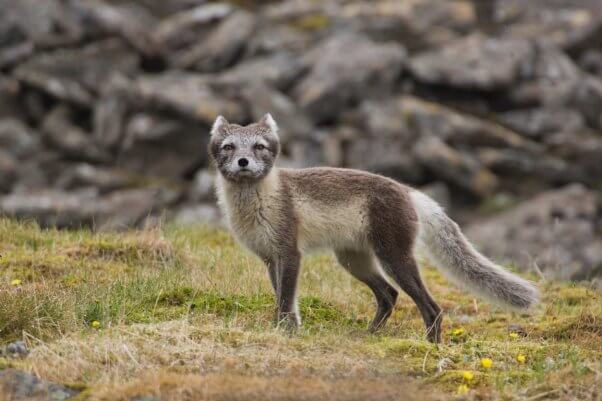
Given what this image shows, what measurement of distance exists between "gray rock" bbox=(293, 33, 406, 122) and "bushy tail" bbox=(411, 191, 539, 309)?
757 inches

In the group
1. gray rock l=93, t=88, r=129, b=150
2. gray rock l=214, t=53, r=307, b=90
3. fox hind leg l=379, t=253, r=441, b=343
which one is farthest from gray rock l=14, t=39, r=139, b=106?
fox hind leg l=379, t=253, r=441, b=343

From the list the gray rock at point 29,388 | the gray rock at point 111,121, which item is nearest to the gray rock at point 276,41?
the gray rock at point 111,121

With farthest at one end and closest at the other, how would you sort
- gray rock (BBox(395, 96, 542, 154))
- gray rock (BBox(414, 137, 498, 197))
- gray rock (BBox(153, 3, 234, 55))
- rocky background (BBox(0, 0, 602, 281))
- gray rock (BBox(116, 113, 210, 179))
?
1. gray rock (BBox(153, 3, 234, 55))
2. gray rock (BBox(395, 96, 542, 154))
3. gray rock (BBox(116, 113, 210, 179))
4. gray rock (BBox(414, 137, 498, 197))
5. rocky background (BBox(0, 0, 602, 281))

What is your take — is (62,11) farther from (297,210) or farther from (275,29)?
(297,210)

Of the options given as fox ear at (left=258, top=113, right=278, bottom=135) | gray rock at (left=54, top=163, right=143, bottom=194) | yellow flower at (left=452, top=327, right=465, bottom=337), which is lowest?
gray rock at (left=54, top=163, right=143, bottom=194)

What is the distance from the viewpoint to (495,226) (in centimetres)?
2291

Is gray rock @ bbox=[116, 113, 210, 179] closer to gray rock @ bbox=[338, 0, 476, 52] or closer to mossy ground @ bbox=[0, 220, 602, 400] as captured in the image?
gray rock @ bbox=[338, 0, 476, 52]

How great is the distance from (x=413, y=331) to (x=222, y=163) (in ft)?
8.24

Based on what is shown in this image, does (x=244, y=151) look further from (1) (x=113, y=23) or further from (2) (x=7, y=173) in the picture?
(1) (x=113, y=23)

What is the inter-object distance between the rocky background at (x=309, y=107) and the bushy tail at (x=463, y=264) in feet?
44.3

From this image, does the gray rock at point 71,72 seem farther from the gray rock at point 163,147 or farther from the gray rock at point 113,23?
the gray rock at point 163,147

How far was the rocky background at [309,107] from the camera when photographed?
24.3m

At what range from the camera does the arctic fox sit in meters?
7.63

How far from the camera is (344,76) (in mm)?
27625
